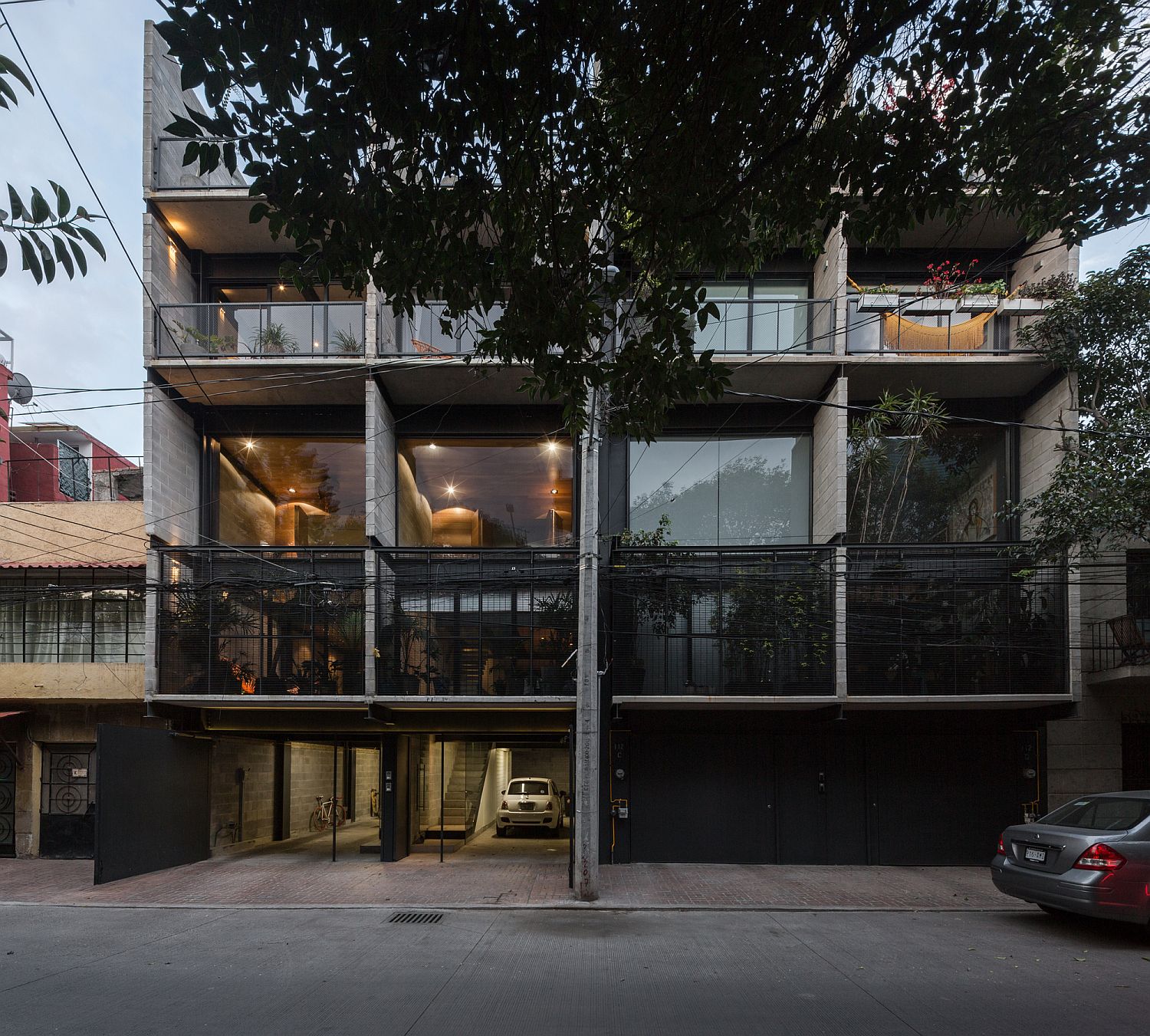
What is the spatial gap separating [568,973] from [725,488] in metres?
9.52

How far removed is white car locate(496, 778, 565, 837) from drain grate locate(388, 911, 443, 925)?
7.12 metres

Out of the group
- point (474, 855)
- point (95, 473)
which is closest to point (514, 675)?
point (474, 855)

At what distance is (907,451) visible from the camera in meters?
15.3

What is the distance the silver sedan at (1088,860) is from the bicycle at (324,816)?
15733 millimetres

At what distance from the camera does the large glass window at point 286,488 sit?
15.9 metres

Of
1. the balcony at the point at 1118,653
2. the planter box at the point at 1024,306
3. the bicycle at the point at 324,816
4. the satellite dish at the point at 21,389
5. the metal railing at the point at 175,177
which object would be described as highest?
the metal railing at the point at 175,177

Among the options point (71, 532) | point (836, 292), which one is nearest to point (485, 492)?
point (836, 292)

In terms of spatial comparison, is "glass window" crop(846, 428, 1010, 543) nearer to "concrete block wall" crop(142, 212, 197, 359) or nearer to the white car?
the white car

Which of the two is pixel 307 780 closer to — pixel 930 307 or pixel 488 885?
pixel 488 885

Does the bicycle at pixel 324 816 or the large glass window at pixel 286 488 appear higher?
the large glass window at pixel 286 488

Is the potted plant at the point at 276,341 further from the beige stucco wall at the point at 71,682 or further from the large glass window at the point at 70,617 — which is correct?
the beige stucco wall at the point at 71,682

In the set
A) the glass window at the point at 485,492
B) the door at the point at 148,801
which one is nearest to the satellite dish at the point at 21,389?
the door at the point at 148,801

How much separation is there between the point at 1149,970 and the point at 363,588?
11.3m

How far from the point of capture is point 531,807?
1792 cm
